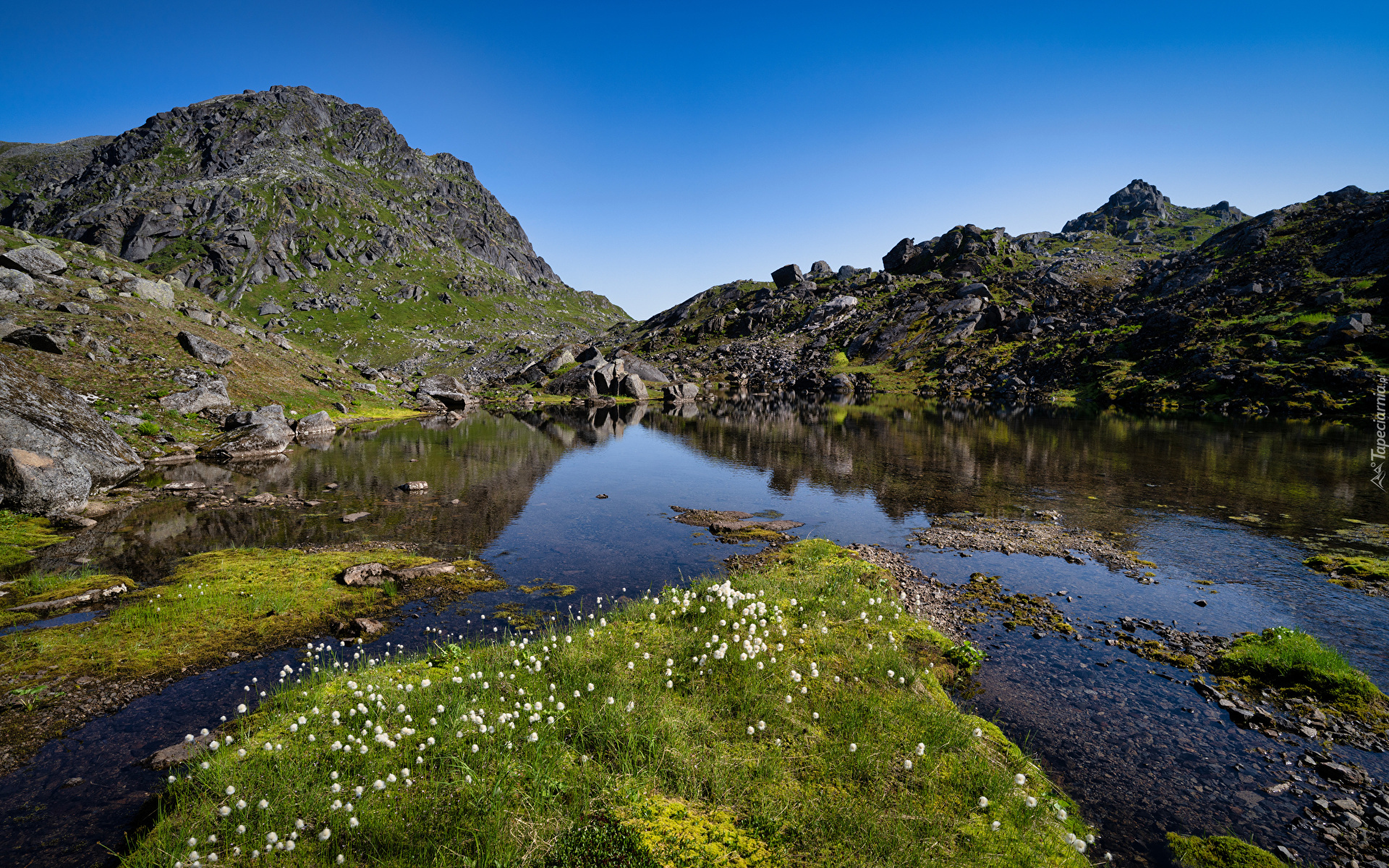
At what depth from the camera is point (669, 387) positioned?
12169 centimetres

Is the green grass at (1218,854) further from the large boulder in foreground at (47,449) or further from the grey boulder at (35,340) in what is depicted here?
the grey boulder at (35,340)

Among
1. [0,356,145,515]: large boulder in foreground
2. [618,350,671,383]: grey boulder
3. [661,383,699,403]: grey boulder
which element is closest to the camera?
[0,356,145,515]: large boulder in foreground

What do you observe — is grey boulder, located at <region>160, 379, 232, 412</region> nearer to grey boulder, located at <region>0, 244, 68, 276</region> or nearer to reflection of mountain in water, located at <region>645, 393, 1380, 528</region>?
grey boulder, located at <region>0, 244, 68, 276</region>

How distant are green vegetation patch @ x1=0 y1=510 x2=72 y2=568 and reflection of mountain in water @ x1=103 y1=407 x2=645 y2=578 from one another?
1.87m

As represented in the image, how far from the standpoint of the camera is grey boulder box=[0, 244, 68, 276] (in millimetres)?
45531

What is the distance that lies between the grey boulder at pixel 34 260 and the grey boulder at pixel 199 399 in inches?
761

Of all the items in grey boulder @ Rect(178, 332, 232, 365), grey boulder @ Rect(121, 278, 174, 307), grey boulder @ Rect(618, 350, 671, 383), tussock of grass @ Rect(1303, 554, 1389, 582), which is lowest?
tussock of grass @ Rect(1303, 554, 1389, 582)

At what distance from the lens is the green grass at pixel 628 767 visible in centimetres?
683

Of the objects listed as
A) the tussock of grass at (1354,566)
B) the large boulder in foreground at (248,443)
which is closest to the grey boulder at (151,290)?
the large boulder in foreground at (248,443)

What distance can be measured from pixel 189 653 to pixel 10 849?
258 inches

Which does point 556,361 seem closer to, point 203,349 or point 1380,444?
point 203,349

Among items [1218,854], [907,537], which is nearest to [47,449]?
[907,537]

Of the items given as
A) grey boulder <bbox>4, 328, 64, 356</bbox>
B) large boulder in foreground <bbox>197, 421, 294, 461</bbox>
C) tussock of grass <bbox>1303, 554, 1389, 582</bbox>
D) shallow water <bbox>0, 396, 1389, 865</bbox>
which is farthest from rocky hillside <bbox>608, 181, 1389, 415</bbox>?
grey boulder <bbox>4, 328, 64, 356</bbox>

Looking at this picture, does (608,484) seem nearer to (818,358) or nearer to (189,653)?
(189,653)
